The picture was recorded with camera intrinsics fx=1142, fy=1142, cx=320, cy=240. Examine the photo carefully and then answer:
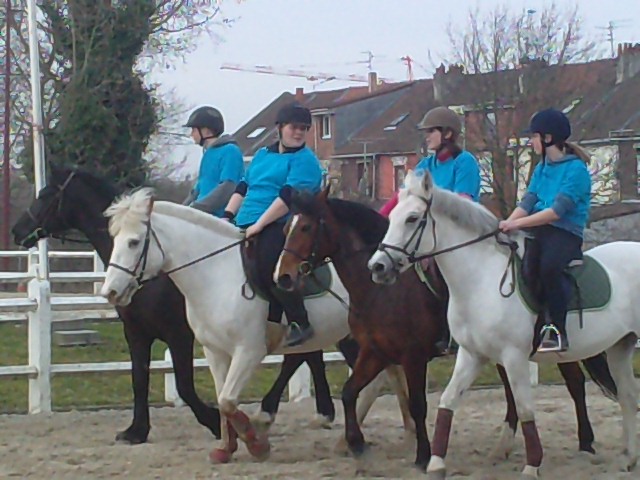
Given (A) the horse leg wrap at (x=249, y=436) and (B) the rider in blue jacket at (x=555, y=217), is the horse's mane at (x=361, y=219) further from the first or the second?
(A) the horse leg wrap at (x=249, y=436)

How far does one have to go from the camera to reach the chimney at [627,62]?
43156 mm

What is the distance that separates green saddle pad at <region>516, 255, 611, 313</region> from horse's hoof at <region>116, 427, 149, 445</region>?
12.0 feet

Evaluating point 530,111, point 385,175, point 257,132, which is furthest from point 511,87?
point 257,132

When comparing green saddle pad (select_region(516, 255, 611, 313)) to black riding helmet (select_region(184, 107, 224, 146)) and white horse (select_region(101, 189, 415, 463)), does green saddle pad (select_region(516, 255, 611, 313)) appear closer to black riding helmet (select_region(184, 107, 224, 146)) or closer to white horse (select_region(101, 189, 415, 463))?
white horse (select_region(101, 189, 415, 463))

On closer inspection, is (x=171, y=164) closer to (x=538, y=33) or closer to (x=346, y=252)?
(x=538, y=33)

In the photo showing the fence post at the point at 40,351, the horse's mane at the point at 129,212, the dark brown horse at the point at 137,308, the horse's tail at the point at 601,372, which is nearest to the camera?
the horse's mane at the point at 129,212

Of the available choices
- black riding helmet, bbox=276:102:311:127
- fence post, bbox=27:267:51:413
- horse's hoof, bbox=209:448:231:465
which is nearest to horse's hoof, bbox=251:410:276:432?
horse's hoof, bbox=209:448:231:465

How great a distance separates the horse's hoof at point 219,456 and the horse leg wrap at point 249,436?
180 millimetres

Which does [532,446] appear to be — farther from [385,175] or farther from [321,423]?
[385,175]

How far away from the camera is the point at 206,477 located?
7863mm

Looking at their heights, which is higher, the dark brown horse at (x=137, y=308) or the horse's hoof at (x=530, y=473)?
the dark brown horse at (x=137, y=308)

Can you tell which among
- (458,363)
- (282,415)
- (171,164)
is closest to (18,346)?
(282,415)

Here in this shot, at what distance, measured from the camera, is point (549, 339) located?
25.0 feet

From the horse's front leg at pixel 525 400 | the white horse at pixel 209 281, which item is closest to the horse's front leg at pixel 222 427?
the white horse at pixel 209 281
